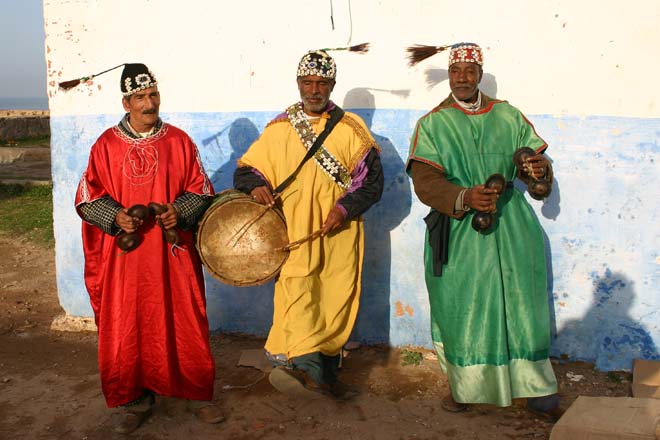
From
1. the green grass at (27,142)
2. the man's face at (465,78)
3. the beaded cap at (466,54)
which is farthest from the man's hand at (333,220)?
the green grass at (27,142)

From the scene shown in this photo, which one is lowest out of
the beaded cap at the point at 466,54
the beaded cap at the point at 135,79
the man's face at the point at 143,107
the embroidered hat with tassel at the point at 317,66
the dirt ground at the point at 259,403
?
the dirt ground at the point at 259,403

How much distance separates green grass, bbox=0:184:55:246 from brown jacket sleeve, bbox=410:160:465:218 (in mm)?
6499

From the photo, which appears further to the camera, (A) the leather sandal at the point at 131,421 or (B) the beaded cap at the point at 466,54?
(A) the leather sandal at the point at 131,421

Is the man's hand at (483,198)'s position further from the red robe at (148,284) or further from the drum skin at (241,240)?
the red robe at (148,284)

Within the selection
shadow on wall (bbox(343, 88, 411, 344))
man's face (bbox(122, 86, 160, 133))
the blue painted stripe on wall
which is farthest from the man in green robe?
man's face (bbox(122, 86, 160, 133))

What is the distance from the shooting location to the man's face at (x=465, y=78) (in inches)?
152

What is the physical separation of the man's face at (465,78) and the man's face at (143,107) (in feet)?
5.59

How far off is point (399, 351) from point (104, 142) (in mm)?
2647

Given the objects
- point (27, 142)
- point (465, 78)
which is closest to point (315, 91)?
point (465, 78)

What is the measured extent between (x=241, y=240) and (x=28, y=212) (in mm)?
7930

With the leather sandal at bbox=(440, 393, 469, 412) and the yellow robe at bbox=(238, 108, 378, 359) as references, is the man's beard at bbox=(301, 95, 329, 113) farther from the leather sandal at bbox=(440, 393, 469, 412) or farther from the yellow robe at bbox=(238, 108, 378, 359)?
the leather sandal at bbox=(440, 393, 469, 412)

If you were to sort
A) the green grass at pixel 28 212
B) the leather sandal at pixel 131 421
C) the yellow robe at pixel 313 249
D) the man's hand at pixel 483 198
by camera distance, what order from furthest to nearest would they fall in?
1. the green grass at pixel 28 212
2. the yellow robe at pixel 313 249
3. the leather sandal at pixel 131 421
4. the man's hand at pixel 483 198

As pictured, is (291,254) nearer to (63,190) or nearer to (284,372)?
(284,372)

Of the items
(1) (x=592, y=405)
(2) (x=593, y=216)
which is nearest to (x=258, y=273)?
(1) (x=592, y=405)
